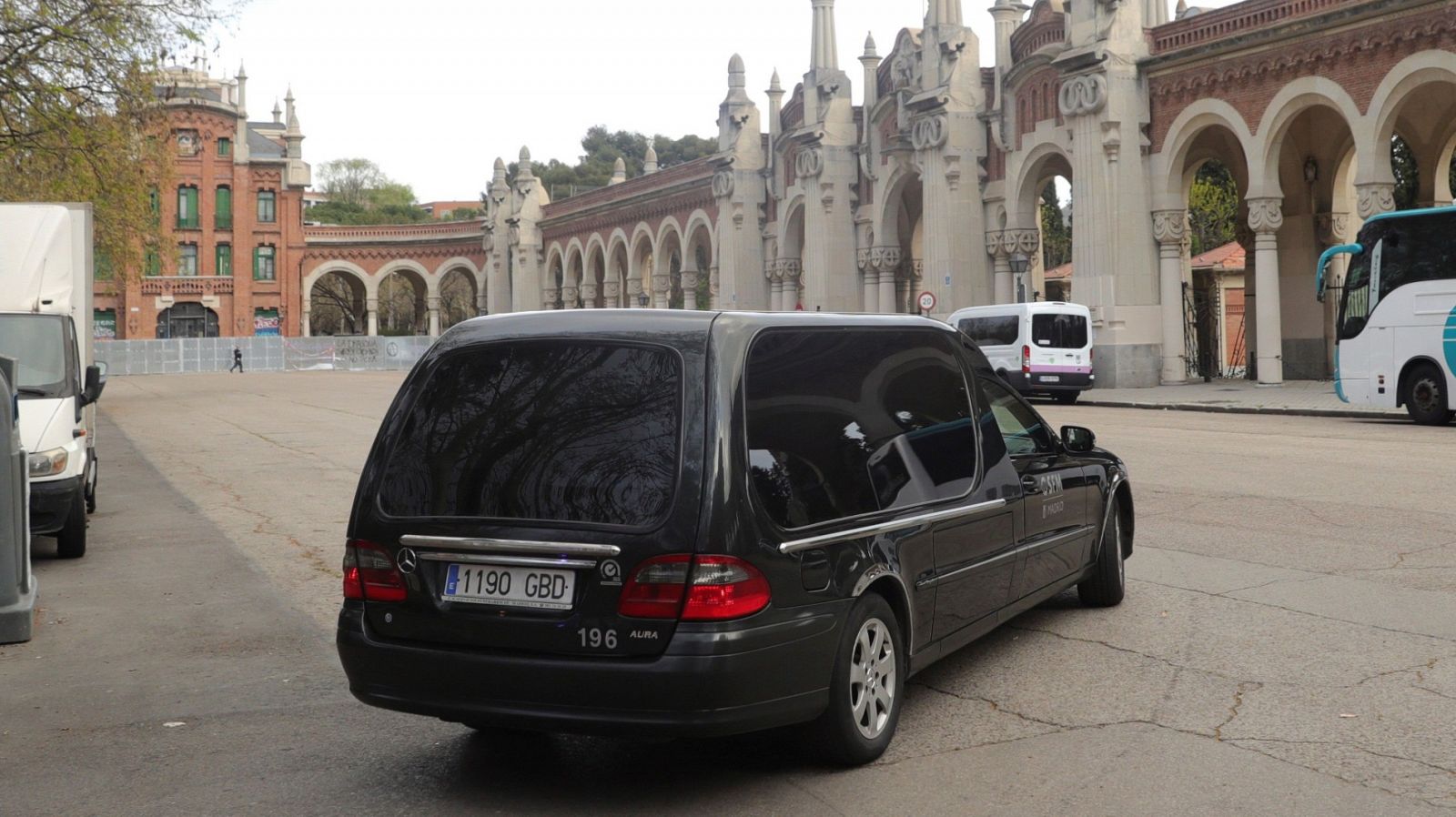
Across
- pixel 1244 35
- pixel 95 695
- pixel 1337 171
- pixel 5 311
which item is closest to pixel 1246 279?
pixel 1337 171

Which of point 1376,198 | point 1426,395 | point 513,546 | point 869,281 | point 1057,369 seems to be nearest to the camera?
point 513,546

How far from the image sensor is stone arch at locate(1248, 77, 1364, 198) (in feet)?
96.2

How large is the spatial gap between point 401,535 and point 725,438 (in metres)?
1.21

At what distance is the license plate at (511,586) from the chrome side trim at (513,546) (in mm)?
62

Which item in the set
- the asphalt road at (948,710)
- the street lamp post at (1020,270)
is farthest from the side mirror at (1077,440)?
the street lamp post at (1020,270)

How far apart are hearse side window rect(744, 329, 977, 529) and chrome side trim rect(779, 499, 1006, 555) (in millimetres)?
60

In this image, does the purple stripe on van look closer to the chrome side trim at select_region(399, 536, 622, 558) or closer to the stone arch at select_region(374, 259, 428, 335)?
the chrome side trim at select_region(399, 536, 622, 558)

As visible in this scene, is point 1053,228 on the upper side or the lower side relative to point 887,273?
upper

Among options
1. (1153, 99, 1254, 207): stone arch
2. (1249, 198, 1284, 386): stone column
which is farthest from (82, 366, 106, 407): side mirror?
(1153, 99, 1254, 207): stone arch

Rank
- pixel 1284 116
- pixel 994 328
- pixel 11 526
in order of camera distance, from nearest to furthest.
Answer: pixel 11 526, pixel 1284 116, pixel 994 328

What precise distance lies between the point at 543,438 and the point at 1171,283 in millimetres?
31831

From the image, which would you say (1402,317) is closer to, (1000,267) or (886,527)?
(1000,267)

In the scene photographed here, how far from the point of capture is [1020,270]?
127 ft

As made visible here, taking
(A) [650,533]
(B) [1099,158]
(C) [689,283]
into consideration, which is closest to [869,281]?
(B) [1099,158]
